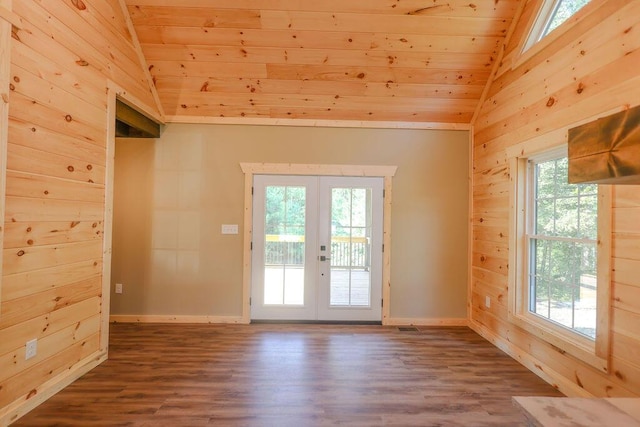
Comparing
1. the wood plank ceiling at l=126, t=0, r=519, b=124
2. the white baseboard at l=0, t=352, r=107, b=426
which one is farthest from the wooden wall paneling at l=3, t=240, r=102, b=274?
the wood plank ceiling at l=126, t=0, r=519, b=124

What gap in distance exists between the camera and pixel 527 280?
3080 mm

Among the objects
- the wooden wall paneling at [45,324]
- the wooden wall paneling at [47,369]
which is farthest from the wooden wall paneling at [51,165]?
the wooden wall paneling at [47,369]

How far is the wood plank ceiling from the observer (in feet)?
9.96

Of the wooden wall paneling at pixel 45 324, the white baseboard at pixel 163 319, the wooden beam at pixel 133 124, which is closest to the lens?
the wooden wall paneling at pixel 45 324

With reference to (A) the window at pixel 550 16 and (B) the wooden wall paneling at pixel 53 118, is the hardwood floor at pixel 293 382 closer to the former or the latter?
(B) the wooden wall paneling at pixel 53 118

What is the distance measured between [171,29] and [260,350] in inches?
134

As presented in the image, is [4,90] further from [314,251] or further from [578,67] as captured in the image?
[578,67]

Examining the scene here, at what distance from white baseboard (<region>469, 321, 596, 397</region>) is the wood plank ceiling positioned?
8.76 ft

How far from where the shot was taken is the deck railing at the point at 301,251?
4.04 meters

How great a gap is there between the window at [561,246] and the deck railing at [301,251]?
6.04 feet

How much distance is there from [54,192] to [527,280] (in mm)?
4189

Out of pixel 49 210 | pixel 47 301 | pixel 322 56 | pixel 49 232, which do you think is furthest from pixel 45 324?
pixel 322 56

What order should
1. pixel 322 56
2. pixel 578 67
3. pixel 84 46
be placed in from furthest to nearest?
pixel 322 56 < pixel 84 46 < pixel 578 67

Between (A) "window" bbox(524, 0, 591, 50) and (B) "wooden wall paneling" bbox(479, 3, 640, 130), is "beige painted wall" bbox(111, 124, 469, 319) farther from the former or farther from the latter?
(A) "window" bbox(524, 0, 591, 50)
